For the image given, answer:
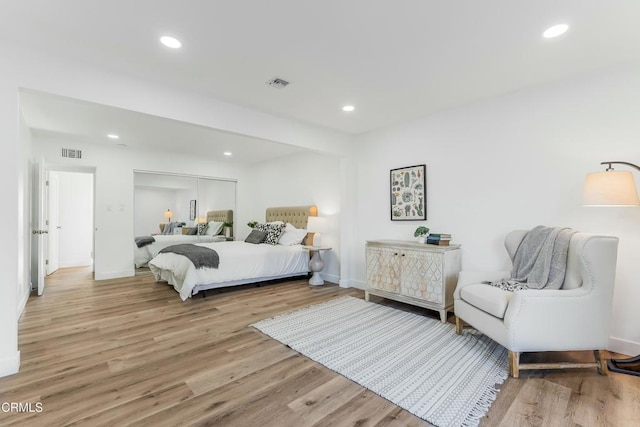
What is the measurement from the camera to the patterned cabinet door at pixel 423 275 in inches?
125

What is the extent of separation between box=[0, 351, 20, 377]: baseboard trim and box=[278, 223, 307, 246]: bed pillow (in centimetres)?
354

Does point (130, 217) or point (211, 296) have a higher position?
point (130, 217)

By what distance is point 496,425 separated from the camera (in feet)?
5.15

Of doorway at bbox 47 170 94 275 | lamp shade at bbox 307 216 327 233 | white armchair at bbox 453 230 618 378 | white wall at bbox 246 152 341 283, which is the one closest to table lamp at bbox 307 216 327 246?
lamp shade at bbox 307 216 327 233

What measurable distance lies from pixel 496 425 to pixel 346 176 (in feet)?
11.7

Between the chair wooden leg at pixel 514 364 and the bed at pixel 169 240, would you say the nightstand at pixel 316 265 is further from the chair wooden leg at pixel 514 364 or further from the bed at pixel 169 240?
the chair wooden leg at pixel 514 364

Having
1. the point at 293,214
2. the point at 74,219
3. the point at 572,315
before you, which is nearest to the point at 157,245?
the point at 74,219

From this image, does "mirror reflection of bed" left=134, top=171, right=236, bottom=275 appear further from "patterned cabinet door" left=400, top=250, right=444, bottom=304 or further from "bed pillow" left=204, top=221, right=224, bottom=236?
"patterned cabinet door" left=400, top=250, right=444, bottom=304

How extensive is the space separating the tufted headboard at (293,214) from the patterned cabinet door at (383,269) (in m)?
1.81

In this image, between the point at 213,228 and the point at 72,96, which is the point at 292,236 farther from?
the point at 72,96

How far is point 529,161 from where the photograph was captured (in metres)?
2.93

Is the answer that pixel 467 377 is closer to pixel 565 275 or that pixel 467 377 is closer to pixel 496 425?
pixel 496 425

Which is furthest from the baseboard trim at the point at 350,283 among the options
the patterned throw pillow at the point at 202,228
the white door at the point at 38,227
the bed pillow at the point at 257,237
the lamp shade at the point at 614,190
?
the white door at the point at 38,227

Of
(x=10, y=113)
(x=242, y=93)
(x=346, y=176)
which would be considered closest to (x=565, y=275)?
(x=346, y=176)
